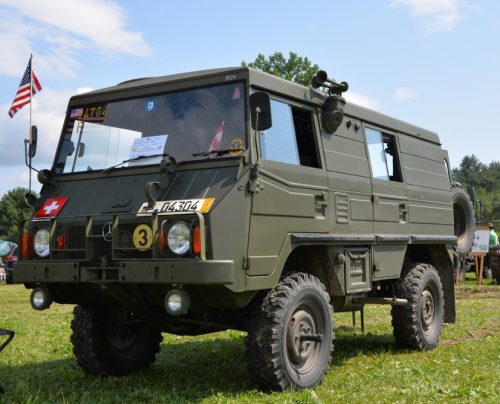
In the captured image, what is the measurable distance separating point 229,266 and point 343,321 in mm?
6574

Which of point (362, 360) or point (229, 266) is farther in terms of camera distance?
point (362, 360)

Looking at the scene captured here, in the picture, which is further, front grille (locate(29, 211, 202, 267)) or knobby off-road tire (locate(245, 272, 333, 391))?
knobby off-road tire (locate(245, 272, 333, 391))

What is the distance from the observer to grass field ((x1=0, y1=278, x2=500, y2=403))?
5.79 m

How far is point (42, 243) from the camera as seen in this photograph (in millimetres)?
6082

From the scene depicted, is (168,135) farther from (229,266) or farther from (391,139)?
(391,139)

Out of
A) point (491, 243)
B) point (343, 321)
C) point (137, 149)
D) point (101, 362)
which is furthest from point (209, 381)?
point (491, 243)

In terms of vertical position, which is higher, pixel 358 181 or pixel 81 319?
pixel 358 181

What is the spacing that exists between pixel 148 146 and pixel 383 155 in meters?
3.13

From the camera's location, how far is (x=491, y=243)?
23156mm

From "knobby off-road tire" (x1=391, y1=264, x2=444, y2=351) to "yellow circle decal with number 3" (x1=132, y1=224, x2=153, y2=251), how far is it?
151 inches

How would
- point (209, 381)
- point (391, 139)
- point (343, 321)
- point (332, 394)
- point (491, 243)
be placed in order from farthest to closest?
point (491, 243) < point (343, 321) < point (391, 139) < point (209, 381) < point (332, 394)

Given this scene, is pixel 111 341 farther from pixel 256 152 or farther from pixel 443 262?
pixel 443 262

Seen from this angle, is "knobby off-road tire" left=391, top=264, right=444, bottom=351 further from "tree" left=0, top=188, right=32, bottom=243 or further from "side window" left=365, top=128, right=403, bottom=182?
"tree" left=0, top=188, right=32, bottom=243

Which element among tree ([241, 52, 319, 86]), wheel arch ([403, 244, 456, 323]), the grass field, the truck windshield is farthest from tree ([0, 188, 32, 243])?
the truck windshield
